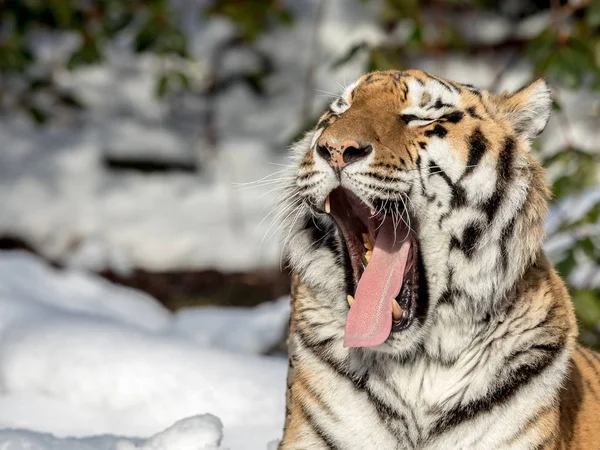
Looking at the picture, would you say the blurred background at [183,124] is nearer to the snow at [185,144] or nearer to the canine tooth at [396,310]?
the snow at [185,144]

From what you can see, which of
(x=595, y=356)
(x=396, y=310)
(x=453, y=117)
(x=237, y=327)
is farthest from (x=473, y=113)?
(x=237, y=327)

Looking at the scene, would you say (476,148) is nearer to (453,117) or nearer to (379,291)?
(453,117)

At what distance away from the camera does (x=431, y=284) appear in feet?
6.44

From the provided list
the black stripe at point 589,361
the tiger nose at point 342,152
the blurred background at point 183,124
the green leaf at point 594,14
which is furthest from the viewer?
the blurred background at point 183,124

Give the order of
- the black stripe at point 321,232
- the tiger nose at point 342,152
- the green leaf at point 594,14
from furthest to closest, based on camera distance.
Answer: the green leaf at point 594,14 → the black stripe at point 321,232 → the tiger nose at point 342,152

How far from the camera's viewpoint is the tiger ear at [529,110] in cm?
206

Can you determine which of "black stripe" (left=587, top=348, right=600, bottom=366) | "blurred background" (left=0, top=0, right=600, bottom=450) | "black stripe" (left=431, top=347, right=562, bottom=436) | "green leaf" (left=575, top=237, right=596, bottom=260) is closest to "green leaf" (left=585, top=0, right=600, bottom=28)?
"green leaf" (left=575, top=237, right=596, bottom=260)

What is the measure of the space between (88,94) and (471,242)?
5239 millimetres

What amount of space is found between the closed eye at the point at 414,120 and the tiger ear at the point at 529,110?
19 centimetres

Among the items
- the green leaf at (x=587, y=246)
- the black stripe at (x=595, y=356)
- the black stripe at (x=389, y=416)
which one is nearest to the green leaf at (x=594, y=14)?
the green leaf at (x=587, y=246)

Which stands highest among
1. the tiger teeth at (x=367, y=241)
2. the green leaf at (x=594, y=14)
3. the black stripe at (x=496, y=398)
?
the green leaf at (x=594, y=14)

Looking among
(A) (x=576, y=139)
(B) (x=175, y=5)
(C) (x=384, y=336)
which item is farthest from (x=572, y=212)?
(B) (x=175, y=5)

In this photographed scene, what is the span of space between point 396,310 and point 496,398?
0.26 meters

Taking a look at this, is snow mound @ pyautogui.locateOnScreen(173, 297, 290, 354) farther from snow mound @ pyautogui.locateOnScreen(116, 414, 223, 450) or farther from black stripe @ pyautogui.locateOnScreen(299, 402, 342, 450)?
black stripe @ pyautogui.locateOnScreen(299, 402, 342, 450)
